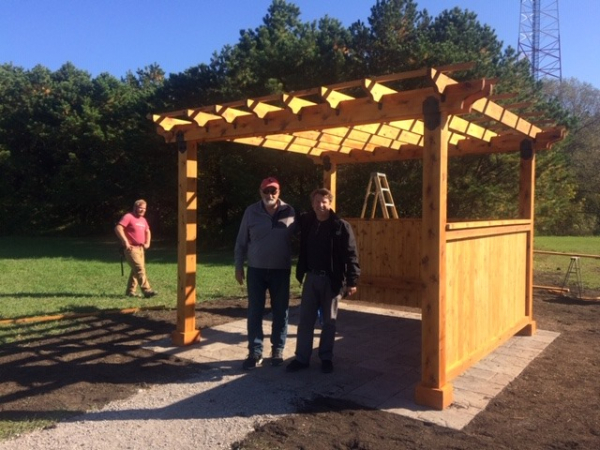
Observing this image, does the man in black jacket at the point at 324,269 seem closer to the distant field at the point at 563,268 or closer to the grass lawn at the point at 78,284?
the grass lawn at the point at 78,284

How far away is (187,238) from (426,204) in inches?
114

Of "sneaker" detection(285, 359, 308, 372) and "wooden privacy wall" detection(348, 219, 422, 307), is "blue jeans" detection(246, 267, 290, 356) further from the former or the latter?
"wooden privacy wall" detection(348, 219, 422, 307)

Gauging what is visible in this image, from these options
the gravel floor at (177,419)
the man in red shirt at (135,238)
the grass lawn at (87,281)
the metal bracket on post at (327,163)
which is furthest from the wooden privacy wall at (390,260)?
the man in red shirt at (135,238)

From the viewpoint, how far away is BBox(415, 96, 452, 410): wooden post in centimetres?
416

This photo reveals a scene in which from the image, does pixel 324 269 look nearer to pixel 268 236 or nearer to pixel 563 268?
pixel 268 236

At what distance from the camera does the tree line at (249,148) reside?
625 inches

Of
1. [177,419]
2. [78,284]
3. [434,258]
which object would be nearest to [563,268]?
[434,258]

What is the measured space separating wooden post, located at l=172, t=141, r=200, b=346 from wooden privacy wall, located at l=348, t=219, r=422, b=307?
120 inches

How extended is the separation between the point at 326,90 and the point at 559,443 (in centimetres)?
318

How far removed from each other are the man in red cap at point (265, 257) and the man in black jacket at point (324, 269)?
0.56 ft

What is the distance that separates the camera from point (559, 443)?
3.59 meters

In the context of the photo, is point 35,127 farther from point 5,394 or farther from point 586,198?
point 586,198

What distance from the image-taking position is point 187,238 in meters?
5.95

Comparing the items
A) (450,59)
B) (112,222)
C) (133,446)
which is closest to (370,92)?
(133,446)
